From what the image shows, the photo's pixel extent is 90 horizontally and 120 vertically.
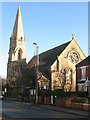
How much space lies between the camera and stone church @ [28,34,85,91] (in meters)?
74.1

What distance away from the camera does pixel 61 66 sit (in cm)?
8031

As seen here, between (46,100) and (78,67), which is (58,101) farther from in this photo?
(78,67)

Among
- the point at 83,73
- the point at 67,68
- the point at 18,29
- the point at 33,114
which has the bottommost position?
the point at 33,114

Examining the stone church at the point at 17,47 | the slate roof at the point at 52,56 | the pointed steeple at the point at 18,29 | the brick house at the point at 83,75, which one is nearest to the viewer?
the brick house at the point at 83,75

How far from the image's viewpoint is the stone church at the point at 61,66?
7406 centimetres

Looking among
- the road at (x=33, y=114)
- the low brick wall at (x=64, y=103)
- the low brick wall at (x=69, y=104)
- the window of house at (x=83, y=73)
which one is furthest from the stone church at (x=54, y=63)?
the road at (x=33, y=114)

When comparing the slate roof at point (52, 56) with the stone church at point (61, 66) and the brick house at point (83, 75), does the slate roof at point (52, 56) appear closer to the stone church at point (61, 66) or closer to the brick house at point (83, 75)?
the stone church at point (61, 66)

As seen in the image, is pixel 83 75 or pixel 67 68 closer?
pixel 83 75

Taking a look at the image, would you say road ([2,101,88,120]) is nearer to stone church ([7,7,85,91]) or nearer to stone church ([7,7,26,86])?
stone church ([7,7,85,91])

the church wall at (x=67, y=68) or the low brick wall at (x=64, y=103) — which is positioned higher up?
the church wall at (x=67, y=68)

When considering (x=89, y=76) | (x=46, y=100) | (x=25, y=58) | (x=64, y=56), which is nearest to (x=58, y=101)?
(x=46, y=100)

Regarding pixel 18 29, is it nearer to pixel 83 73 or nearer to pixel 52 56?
pixel 52 56

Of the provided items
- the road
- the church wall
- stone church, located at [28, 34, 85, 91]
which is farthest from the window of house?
the church wall

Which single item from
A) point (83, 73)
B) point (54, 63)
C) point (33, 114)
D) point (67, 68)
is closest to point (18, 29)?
point (54, 63)
